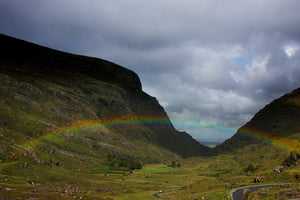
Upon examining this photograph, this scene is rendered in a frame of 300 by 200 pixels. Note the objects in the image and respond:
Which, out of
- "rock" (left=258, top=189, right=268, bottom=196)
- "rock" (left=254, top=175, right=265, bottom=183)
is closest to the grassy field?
"rock" (left=258, top=189, right=268, bottom=196)

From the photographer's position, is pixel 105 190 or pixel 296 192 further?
pixel 105 190

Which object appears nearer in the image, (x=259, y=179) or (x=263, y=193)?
(x=263, y=193)

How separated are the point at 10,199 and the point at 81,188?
Answer: 50.3m

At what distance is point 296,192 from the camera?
166ft

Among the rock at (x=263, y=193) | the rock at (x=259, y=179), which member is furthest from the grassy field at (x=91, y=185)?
the rock at (x=259, y=179)

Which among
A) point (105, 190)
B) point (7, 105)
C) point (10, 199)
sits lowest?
point (105, 190)

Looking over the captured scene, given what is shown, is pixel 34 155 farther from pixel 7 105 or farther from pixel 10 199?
pixel 10 199

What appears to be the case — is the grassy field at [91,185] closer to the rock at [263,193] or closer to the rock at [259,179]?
the rock at [263,193]

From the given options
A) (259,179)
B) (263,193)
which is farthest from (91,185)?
(263,193)

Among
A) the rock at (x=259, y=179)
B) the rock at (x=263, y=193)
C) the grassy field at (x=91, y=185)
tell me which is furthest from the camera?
the rock at (x=259, y=179)

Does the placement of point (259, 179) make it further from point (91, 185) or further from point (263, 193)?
point (91, 185)

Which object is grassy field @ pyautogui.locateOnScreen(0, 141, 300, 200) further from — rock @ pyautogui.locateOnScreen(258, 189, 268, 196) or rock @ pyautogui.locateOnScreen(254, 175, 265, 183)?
rock @ pyautogui.locateOnScreen(254, 175, 265, 183)

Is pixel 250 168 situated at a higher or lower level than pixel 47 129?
lower

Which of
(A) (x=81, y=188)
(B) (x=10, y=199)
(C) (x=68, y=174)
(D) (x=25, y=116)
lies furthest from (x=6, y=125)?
(B) (x=10, y=199)
